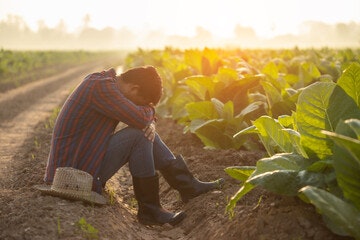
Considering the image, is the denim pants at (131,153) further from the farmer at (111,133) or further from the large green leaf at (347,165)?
the large green leaf at (347,165)

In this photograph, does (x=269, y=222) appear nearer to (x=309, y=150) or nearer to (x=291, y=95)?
(x=309, y=150)

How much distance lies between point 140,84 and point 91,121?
436 mm

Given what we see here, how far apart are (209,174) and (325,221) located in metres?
1.85

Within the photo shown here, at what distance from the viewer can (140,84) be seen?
3.38 m

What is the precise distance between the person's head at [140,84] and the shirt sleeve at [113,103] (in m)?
0.10

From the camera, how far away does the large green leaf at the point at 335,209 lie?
2.02m

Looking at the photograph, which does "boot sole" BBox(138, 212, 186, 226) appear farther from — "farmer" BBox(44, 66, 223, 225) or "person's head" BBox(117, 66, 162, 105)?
"person's head" BBox(117, 66, 162, 105)

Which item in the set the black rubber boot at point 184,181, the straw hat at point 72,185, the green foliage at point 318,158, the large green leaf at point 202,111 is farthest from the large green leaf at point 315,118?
the large green leaf at point 202,111

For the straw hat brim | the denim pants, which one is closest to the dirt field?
the straw hat brim

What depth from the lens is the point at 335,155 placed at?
7.04 ft

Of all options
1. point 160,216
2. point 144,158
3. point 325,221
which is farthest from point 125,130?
point 325,221

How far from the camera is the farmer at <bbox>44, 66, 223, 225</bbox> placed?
329 centimetres

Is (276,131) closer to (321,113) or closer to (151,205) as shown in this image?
(321,113)

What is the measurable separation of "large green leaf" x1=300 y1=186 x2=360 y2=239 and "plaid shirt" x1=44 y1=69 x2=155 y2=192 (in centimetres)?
157
